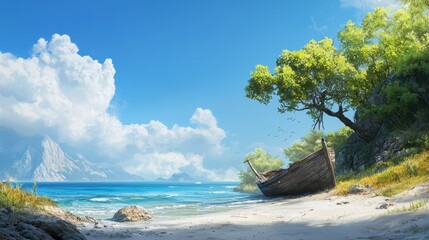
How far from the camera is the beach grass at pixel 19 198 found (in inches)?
452

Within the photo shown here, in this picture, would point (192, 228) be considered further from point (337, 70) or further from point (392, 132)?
point (337, 70)

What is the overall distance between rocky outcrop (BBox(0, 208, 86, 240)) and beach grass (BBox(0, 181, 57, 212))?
5.72 meters

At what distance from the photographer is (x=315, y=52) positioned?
3128 centimetres

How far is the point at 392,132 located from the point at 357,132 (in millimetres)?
4246

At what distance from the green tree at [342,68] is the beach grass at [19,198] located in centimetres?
2108

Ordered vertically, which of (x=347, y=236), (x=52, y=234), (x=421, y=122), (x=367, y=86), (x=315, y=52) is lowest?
(x=347, y=236)

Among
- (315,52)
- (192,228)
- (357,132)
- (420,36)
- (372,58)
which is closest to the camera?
(192,228)

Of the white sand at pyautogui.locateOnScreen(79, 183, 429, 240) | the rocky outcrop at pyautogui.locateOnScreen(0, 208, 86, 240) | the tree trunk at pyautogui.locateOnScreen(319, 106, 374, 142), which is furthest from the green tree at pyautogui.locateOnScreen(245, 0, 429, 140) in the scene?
the rocky outcrop at pyautogui.locateOnScreen(0, 208, 86, 240)

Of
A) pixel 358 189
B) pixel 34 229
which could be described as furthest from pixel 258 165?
pixel 34 229

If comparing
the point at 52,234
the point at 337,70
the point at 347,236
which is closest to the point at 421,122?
the point at 337,70

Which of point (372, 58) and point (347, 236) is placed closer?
point (347, 236)

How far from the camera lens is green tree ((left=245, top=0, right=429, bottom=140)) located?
30578 mm

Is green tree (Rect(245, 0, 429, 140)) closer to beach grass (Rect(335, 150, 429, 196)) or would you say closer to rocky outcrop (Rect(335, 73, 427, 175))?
rocky outcrop (Rect(335, 73, 427, 175))

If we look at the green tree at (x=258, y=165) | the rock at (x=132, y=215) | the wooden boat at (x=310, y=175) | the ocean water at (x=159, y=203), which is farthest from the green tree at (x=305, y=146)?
the rock at (x=132, y=215)
